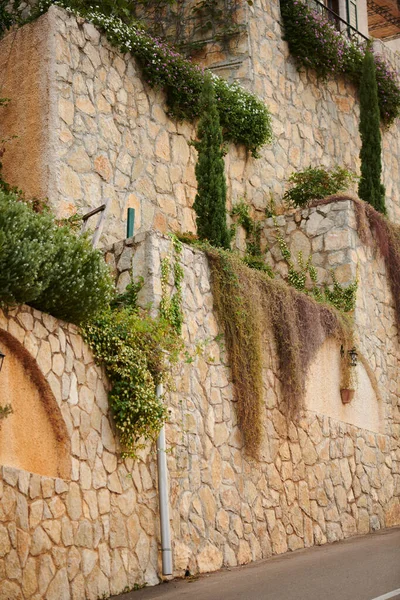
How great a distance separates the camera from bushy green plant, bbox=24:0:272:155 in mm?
16031

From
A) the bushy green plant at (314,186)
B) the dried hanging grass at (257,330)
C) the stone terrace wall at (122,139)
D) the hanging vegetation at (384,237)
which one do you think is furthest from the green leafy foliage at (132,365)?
the bushy green plant at (314,186)

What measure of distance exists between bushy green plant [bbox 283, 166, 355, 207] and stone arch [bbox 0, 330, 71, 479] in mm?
9334

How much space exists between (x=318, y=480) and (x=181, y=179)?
217 inches

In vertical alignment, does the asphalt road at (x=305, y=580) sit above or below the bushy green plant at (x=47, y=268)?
below

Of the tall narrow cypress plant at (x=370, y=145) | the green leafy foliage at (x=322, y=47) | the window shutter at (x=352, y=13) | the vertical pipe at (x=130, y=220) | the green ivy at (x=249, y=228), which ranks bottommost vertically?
the vertical pipe at (x=130, y=220)

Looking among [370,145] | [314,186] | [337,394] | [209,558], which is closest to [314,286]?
[337,394]

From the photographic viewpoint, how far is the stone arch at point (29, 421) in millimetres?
10156

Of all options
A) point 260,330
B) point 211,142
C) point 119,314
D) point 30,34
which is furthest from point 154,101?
point 119,314

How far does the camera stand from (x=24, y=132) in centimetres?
1503

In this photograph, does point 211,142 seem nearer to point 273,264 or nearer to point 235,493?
point 273,264

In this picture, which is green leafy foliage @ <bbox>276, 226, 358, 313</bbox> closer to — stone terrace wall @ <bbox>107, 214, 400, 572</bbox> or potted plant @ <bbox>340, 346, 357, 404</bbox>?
potted plant @ <bbox>340, 346, 357, 404</bbox>

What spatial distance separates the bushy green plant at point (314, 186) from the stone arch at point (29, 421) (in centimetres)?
933

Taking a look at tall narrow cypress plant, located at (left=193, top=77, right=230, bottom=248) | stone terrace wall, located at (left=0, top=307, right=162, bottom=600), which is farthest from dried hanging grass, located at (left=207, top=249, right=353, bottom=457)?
stone terrace wall, located at (left=0, top=307, right=162, bottom=600)

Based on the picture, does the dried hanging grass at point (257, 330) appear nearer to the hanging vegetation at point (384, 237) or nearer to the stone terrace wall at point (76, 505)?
the stone terrace wall at point (76, 505)
